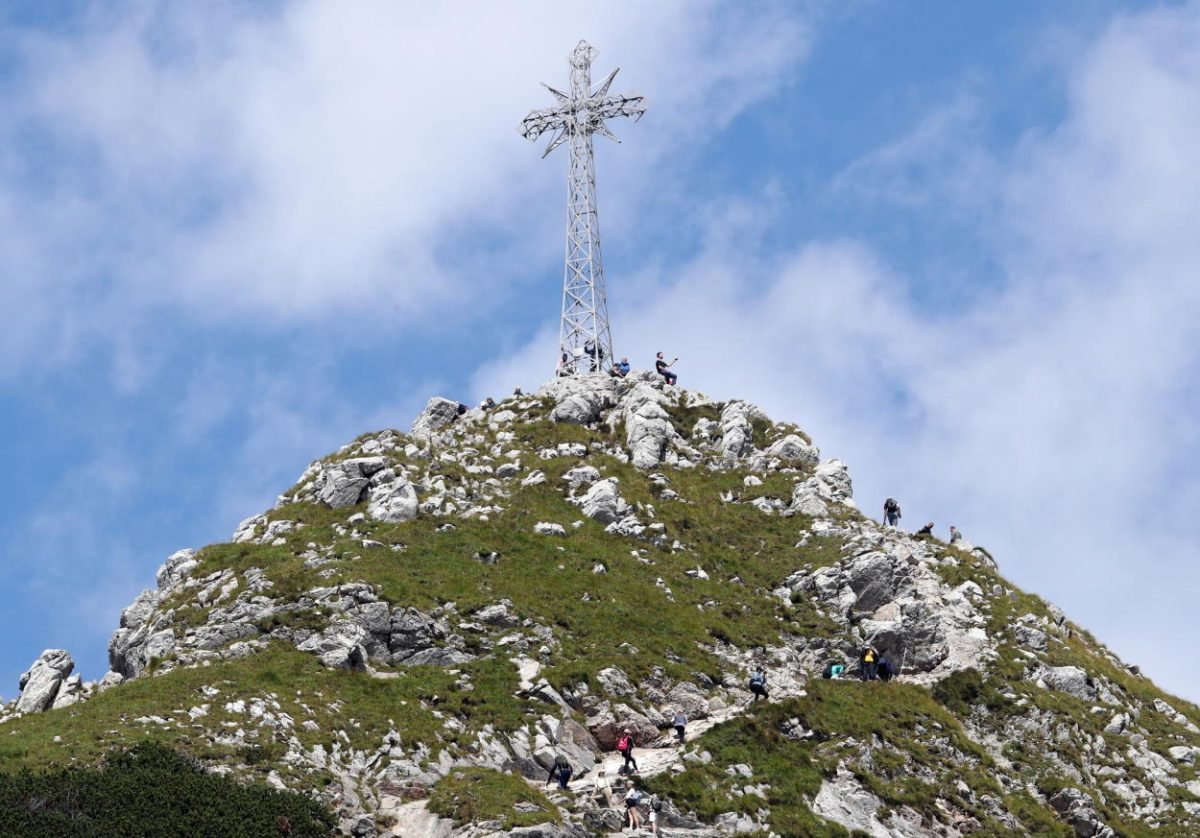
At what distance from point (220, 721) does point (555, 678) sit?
558 inches

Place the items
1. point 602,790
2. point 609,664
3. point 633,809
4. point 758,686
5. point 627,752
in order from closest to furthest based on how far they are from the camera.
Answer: point 633,809 → point 602,790 → point 627,752 → point 758,686 → point 609,664

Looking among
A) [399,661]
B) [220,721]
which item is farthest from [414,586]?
[220,721]

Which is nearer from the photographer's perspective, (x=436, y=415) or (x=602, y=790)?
(x=602, y=790)

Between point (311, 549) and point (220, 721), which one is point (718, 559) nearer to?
point (311, 549)

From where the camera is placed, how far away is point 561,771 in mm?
52250

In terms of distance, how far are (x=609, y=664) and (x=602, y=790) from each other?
11095mm

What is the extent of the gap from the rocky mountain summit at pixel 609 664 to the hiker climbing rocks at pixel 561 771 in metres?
0.84

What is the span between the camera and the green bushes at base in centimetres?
4250

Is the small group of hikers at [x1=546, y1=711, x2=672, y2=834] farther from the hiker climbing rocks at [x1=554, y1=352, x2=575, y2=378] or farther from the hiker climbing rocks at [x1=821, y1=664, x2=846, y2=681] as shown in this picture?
the hiker climbing rocks at [x1=554, y1=352, x2=575, y2=378]

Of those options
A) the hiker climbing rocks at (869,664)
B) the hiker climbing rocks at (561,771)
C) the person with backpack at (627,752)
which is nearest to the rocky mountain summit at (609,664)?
the person with backpack at (627,752)

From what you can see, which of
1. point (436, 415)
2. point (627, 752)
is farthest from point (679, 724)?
point (436, 415)

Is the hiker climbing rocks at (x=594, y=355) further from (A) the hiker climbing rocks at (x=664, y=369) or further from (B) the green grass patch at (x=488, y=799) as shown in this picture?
(B) the green grass patch at (x=488, y=799)

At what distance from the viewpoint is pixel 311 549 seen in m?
70.3

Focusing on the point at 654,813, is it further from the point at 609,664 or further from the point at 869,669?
the point at 869,669
